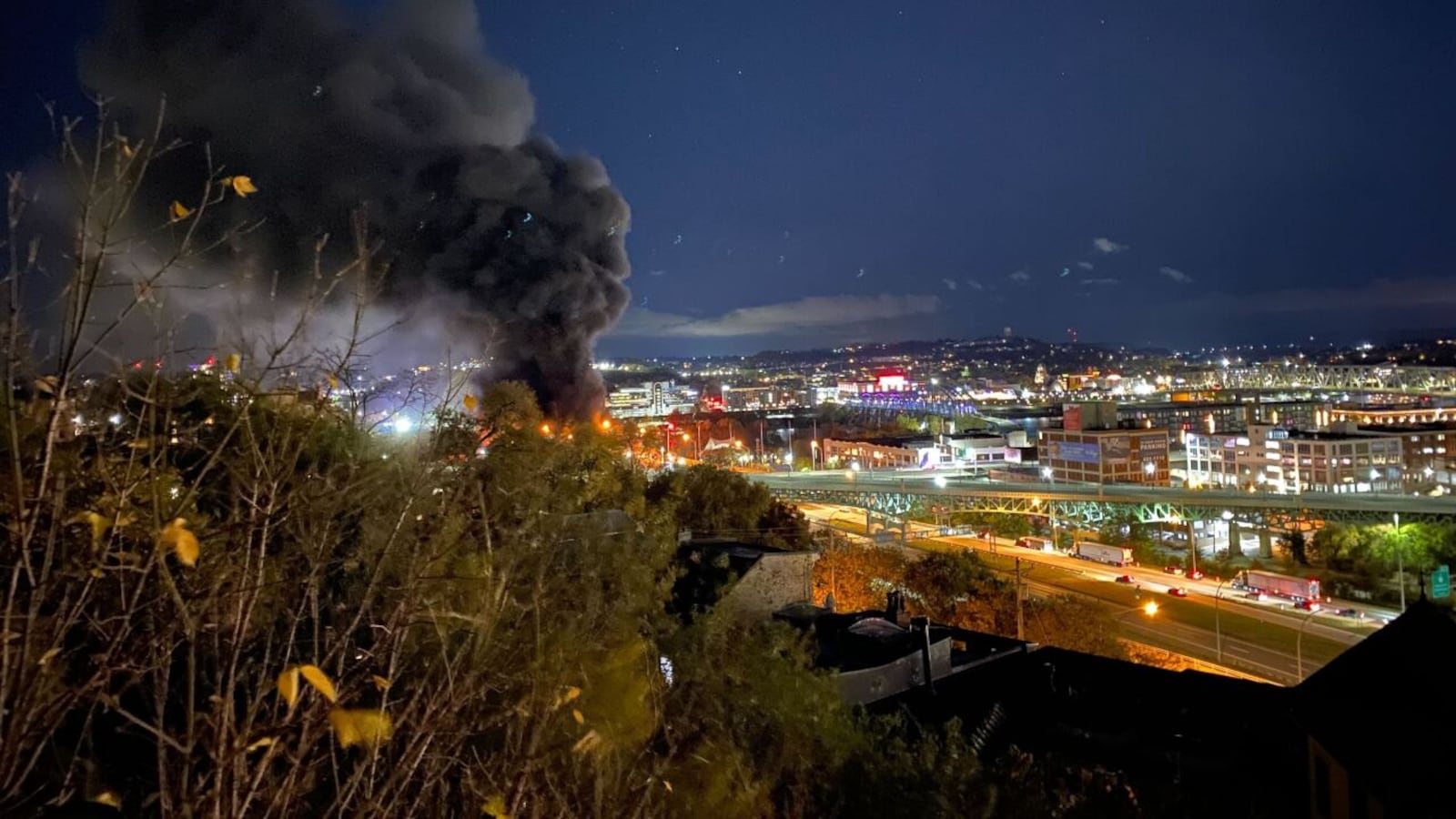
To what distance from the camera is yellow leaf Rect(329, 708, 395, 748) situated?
1.13m

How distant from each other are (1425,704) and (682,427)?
3182 centimetres

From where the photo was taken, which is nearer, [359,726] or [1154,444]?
[359,726]

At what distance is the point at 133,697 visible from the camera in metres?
3.11

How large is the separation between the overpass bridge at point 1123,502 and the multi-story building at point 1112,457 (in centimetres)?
526

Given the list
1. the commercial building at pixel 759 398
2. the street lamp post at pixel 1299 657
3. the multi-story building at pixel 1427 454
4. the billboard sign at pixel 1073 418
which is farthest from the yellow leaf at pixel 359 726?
the commercial building at pixel 759 398

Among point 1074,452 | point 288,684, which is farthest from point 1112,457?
point 288,684

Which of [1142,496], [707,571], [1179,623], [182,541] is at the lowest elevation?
[1179,623]

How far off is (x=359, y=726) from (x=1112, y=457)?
95.9 ft

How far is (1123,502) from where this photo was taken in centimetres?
2005

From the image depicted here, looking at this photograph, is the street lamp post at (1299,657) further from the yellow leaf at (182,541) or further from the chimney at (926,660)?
the yellow leaf at (182,541)

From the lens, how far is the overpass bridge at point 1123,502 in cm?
1827

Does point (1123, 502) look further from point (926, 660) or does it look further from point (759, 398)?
point (759, 398)

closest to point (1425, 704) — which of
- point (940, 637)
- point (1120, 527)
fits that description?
point (940, 637)

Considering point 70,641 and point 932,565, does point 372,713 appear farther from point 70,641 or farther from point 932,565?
point 932,565
